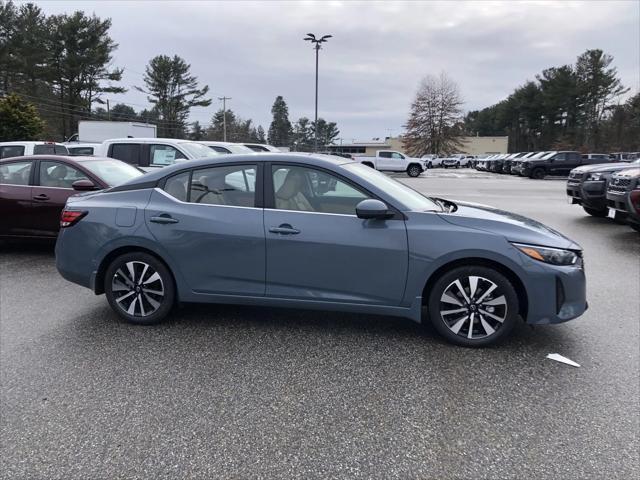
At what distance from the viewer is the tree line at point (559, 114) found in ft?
218

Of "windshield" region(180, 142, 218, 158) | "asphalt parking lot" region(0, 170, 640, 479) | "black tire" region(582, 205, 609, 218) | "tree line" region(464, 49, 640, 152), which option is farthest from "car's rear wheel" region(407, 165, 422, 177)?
"tree line" region(464, 49, 640, 152)

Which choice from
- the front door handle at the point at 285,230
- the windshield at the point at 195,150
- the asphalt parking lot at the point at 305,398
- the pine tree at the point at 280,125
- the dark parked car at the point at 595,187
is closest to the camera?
the asphalt parking lot at the point at 305,398

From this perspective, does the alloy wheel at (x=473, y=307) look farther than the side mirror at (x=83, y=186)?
No

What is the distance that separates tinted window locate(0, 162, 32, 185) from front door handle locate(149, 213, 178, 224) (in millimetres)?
4181

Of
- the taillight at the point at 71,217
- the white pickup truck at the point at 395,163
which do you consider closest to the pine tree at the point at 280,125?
the white pickup truck at the point at 395,163

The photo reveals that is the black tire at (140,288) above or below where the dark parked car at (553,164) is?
below

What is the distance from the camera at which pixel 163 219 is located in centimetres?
430

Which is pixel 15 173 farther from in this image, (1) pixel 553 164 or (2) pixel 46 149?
(1) pixel 553 164

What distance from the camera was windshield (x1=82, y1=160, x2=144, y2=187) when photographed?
7.25 m

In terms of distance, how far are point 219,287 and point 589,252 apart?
249 inches

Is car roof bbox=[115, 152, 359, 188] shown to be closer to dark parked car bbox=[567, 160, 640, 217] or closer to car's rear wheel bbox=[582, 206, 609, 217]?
dark parked car bbox=[567, 160, 640, 217]

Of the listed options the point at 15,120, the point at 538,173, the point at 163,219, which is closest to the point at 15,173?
the point at 163,219

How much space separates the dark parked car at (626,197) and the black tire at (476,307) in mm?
6109

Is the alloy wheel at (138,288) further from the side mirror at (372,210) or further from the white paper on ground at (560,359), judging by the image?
the white paper on ground at (560,359)
